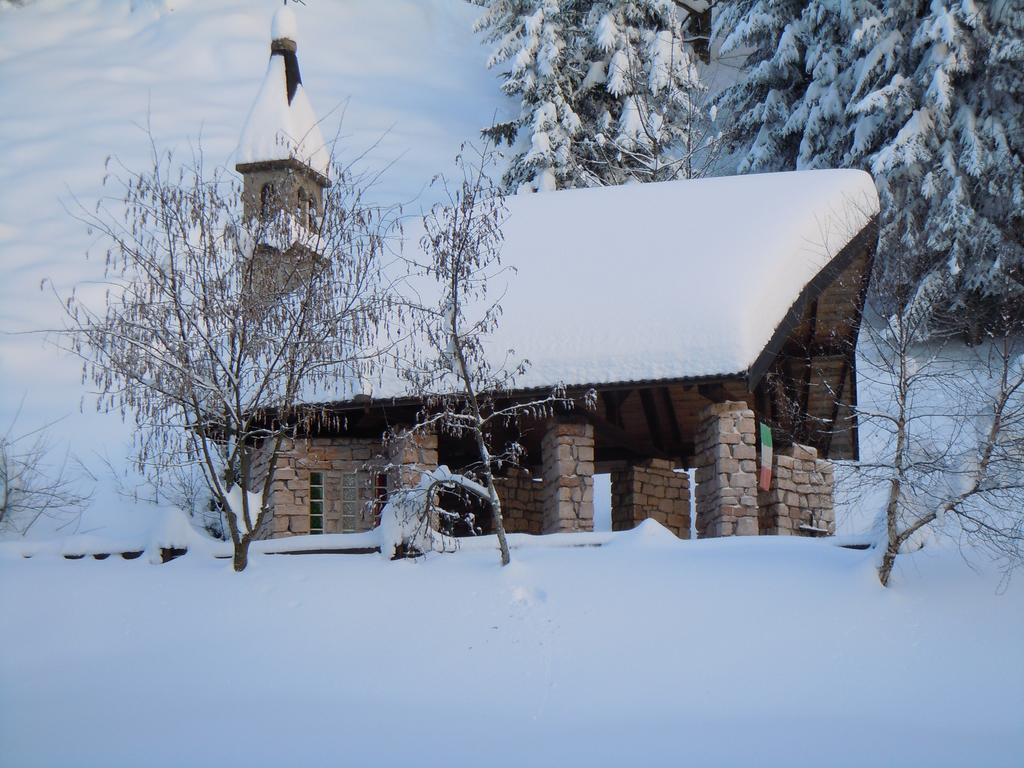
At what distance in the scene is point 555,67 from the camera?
26.9 m

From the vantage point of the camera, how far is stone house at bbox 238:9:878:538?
45.8ft

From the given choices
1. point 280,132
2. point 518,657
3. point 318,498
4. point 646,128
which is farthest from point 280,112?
point 518,657

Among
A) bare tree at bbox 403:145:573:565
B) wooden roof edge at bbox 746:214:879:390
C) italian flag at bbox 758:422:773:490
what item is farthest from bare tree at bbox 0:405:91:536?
wooden roof edge at bbox 746:214:879:390

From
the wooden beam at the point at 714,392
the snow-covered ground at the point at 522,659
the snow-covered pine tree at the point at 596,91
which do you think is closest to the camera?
the snow-covered ground at the point at 522,659

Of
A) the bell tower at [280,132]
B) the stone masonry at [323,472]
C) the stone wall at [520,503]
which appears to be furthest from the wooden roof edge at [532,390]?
the bell tower at [280,132]

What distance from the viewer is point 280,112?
20.5 m

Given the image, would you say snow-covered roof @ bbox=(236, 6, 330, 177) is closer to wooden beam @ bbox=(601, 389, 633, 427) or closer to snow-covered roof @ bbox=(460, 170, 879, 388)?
snow-covered roof @ bbox=(460, 170, 879, 388)

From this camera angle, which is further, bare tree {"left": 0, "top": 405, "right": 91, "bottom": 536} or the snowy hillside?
the snowy hillside

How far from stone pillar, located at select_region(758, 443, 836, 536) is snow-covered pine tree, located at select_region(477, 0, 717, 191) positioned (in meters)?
11.1

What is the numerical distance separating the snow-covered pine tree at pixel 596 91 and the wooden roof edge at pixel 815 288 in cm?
1071

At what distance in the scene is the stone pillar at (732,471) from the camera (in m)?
13.9

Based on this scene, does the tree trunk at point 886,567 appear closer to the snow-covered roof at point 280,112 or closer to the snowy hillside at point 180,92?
the snow-covered roof at point 280,112

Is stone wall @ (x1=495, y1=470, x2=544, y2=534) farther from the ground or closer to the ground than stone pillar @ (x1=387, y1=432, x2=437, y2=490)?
closer to the ground

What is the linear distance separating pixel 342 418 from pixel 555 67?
1409 cm
